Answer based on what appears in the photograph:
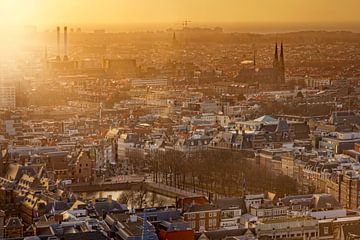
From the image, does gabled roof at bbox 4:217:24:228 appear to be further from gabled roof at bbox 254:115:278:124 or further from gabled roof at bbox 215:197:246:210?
gabled roof at bbox 254:115:278:124

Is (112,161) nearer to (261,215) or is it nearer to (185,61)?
(261,215)

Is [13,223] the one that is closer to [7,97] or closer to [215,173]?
[215,173]

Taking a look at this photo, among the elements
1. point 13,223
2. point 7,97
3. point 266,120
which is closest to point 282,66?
point 7,97

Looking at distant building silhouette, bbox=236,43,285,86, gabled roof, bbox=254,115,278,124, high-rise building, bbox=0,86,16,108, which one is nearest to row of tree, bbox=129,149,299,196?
gabled roof, bbox=254,115,278,124

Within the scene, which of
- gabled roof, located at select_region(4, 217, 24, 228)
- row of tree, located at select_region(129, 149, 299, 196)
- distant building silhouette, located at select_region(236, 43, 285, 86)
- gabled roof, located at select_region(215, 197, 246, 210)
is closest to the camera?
gabled roof, located at select_region(4, 217, 24, 228)

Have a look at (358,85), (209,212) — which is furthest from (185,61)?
(209,212)

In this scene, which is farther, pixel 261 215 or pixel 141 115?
pixel 141 115

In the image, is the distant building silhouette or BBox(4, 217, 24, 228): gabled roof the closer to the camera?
BBox(4, 217, 24, 228): gabled roof

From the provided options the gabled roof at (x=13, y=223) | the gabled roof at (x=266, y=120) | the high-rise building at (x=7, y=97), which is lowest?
the high-rise building at (x=7, y=97)

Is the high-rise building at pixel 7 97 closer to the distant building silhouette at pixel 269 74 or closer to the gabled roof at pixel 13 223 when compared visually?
the distant building silhouette at pixel 269 74

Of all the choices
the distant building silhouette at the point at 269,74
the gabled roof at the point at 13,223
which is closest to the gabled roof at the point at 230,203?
the gabled roof at the point at 13,223

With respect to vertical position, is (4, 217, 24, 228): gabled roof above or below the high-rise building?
above
